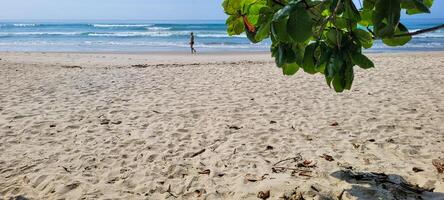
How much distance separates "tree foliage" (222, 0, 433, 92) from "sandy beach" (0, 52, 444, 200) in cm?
222

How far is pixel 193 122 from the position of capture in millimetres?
5766

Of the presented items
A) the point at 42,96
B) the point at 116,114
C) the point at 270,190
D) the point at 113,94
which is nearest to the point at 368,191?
the point at 270,190

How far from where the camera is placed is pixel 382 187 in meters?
3.40

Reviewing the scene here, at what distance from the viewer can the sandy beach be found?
3553mm

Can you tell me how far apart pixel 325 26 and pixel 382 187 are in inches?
102

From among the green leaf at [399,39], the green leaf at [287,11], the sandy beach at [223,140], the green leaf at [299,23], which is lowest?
the sandy beach at [223,140]

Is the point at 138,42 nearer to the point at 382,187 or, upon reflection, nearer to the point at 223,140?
the point at 223,140

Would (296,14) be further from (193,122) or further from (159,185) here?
(193,122)

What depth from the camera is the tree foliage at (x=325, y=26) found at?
0.99 meters

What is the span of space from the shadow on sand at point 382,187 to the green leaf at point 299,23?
254cm

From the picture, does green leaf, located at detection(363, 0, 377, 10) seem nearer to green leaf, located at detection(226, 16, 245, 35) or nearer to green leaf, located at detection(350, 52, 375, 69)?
green leaf, located at detection(350, 52, 375, 69)

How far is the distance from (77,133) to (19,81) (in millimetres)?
5180

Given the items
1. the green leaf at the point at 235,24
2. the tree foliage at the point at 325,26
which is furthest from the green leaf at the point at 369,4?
the green leaf at the point at 235,24

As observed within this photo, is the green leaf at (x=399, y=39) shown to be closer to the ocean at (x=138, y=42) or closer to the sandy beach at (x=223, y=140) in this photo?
the sandy beach at (x=223, y=140)
